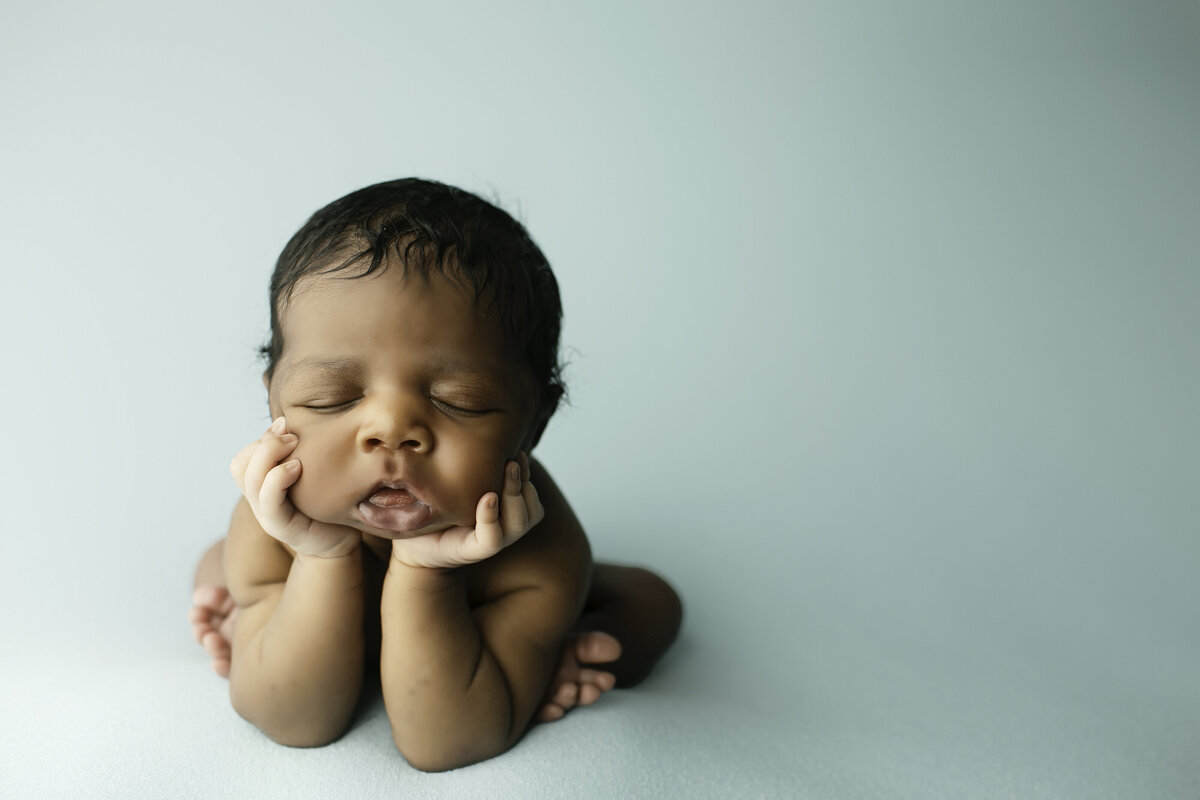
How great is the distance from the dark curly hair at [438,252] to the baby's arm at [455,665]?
0.63ft

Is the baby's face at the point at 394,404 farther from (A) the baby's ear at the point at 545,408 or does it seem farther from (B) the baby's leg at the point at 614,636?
(B) the baby's leg at the point at 614,636

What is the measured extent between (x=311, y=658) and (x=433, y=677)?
14 centimetres

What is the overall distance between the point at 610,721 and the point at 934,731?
1.40 ft

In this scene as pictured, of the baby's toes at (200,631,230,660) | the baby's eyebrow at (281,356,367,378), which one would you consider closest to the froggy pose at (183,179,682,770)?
the baby's eyebrow at (281,356,367,378)

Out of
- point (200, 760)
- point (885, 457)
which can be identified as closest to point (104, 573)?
point (200, 760)

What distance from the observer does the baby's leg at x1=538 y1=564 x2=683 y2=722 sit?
1.47m

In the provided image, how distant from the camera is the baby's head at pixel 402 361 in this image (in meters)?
1.22

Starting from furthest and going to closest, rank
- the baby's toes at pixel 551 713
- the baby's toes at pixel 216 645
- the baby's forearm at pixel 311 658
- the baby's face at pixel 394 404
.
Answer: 1. the baby's toes at pixel 216 645
2. the baby's toes at pixel 551 713
3. the baby's forearm at pixel 311 658
4. the baby's face at pixel 394 404

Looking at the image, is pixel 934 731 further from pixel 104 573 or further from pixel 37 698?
pixel 104 573

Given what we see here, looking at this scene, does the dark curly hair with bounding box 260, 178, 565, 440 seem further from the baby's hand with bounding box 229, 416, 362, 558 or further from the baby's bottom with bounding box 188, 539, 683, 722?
the baby's bottom with bounding box 188, 539, 683, 722

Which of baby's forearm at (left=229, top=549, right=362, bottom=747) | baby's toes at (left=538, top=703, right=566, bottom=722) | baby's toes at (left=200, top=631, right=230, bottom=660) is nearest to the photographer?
baby's forearm at (left=229, top=549, right=362, bottom=747)

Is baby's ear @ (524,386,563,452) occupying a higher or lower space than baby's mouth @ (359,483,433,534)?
higher

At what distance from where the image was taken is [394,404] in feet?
3.96

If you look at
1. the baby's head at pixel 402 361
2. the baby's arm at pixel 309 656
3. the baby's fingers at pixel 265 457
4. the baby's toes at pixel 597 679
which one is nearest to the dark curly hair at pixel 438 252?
the baby's head at pixel 402 361
